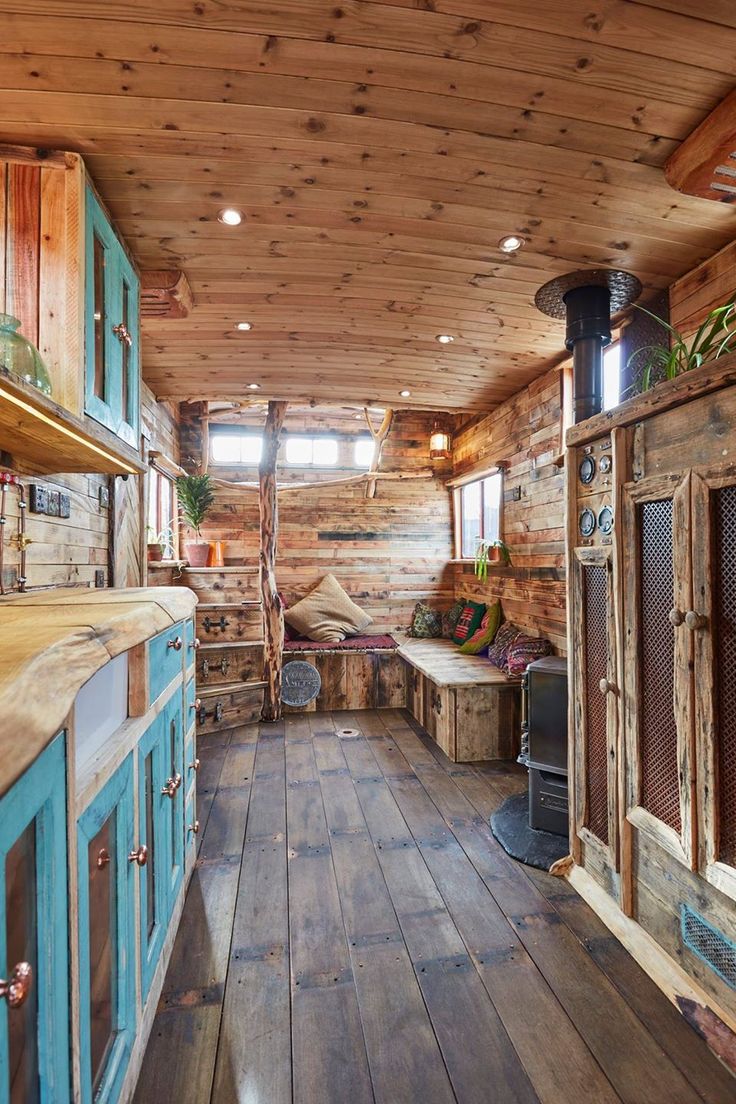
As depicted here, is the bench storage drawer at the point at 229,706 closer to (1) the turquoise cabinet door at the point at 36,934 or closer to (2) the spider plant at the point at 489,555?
(2) the spider plant at the point at 489,555

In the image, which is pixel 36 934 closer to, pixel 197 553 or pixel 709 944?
pixel 709 944

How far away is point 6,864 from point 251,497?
195 inches

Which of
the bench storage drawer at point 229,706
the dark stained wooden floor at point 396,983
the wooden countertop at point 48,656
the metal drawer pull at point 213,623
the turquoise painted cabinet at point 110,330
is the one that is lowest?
the dark stained wooden floor at point 396,983

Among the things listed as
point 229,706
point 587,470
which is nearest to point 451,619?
point 229,706

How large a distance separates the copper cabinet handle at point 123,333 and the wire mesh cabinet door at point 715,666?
204 cm

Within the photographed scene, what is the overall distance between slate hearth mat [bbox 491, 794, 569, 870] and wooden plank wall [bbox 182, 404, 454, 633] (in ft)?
9.35

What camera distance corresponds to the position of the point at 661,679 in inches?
65.8

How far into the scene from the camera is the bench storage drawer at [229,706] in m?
3.95

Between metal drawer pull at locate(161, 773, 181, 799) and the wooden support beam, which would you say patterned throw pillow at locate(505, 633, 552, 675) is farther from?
the wooden support beam

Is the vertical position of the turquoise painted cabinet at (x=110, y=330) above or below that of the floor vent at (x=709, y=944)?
above

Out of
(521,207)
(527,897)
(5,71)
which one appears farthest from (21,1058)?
(521,207)

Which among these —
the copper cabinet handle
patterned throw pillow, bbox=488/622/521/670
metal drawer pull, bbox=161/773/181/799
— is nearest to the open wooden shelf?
the copper cabinet handle

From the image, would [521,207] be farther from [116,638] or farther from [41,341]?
[116,638]

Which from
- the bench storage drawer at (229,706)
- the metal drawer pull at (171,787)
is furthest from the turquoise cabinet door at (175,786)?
the bench storage drawer at (229,706)
